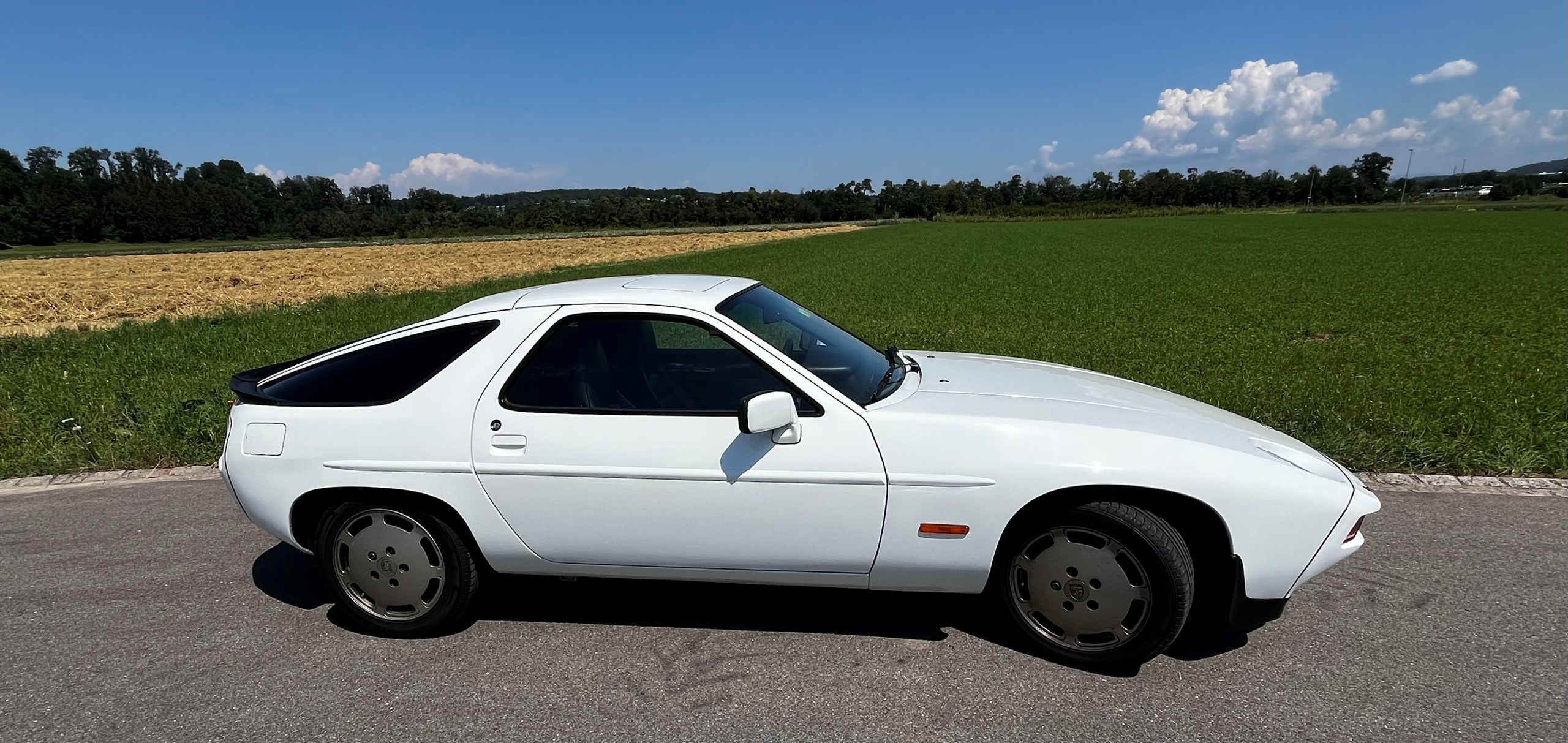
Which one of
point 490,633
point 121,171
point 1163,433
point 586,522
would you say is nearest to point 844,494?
point 586,522

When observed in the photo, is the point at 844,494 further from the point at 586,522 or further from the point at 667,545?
the point at 586,522

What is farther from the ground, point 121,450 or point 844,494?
point 844,494

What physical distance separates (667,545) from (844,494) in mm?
712

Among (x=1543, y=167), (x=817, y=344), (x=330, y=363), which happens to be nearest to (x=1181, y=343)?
(x=817, y=344)

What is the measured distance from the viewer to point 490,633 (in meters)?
3.19

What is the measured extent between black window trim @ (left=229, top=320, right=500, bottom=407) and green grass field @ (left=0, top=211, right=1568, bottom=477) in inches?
117

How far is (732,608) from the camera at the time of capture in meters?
3.36

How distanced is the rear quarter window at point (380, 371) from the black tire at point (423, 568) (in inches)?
17.5

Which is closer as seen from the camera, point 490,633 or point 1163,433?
point 1163,433

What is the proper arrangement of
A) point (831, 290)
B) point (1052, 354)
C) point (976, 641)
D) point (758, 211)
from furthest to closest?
point (758, 211)
point (831, 290)
point (1052, 354)
point (976, 641)

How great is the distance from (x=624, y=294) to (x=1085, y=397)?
198cm

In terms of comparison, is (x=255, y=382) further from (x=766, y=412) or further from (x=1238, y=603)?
(x=1238, y=603)

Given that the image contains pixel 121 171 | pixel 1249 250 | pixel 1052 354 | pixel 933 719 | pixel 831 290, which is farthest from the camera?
pixel 121 171

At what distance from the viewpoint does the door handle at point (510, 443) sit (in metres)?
2.95
